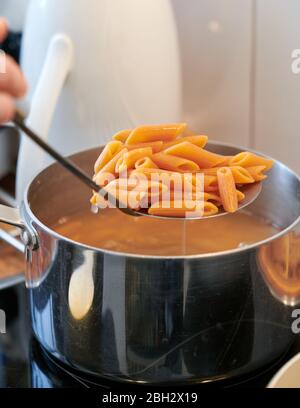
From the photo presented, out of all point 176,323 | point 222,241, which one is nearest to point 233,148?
point 222,241

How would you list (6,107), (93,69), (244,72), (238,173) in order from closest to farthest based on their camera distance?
1. (6,107)
2. (238,173)
3. (93,69)
4. (244,72)

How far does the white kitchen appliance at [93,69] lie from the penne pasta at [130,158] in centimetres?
15

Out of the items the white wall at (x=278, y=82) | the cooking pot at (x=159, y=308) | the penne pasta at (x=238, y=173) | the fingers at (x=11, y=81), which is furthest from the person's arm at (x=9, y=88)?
the white wall at (x=278, y=82)

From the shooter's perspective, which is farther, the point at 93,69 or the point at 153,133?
the point at 93,69

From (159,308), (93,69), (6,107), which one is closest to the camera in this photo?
(6,107)

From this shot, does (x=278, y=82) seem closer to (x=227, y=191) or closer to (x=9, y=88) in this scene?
(x=227, y=191)

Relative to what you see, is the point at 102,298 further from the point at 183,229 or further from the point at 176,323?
the point at 183,229

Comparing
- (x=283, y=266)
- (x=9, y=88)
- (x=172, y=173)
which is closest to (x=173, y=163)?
(x=172, y=173)

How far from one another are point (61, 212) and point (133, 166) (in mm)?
109

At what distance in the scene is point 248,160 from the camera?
62 cm

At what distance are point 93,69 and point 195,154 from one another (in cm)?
18

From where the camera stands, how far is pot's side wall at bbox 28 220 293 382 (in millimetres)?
497

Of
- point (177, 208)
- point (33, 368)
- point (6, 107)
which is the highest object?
point (6, 107)

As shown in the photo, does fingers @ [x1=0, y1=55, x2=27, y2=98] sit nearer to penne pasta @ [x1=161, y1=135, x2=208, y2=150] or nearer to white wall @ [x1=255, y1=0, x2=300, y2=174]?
penne pasta @ [x1=161, y1=135, x2=208, y2=150]
